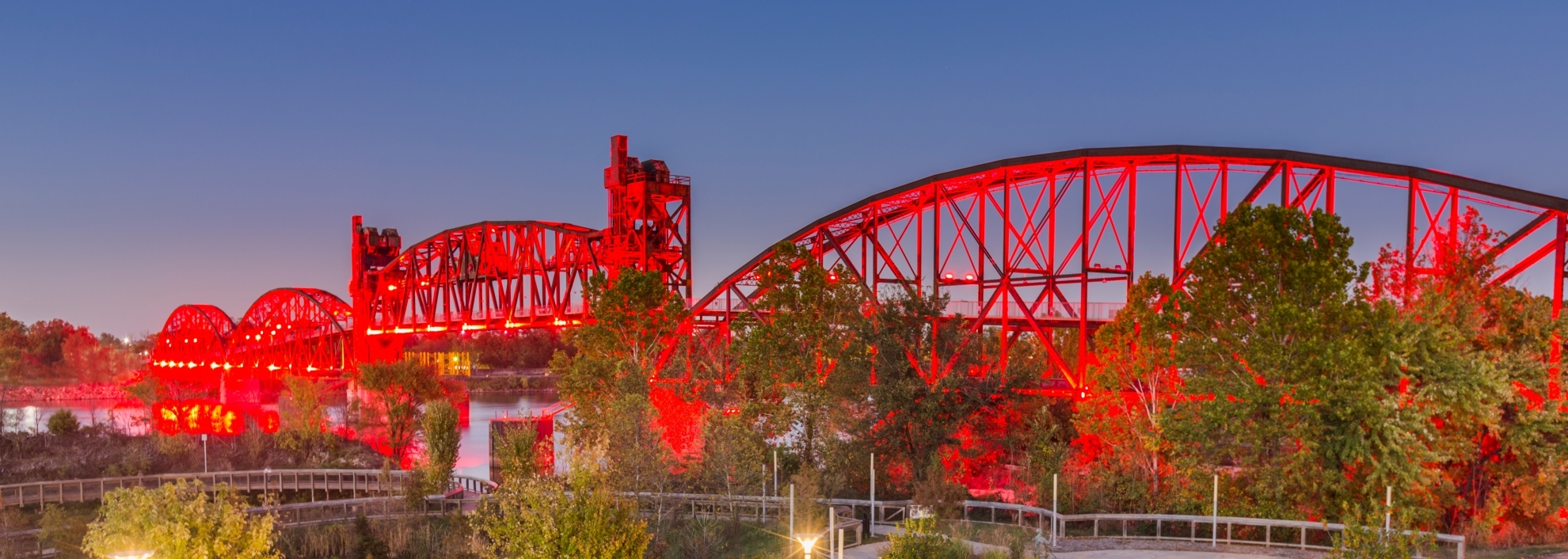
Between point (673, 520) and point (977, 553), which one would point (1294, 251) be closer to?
point (977, 553)

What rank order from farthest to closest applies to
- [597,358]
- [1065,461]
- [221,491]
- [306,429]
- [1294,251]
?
[306,429] < [597,358] < [1065,461] < [1294,251] < [221,491]

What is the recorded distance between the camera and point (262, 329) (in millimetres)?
108938

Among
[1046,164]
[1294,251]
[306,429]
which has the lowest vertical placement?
[306,429]

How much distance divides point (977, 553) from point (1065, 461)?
434 inches

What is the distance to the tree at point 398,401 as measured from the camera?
5541cm

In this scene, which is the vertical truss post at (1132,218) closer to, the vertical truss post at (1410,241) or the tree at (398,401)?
the vertical truss post at (1410,241)

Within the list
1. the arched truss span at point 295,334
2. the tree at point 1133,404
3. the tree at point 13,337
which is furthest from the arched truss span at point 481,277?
the tree at point 13,337

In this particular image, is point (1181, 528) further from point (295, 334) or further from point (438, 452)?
point (295, 334)

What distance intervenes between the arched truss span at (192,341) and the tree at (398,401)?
53.7 m

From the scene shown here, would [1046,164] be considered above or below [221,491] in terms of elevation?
above

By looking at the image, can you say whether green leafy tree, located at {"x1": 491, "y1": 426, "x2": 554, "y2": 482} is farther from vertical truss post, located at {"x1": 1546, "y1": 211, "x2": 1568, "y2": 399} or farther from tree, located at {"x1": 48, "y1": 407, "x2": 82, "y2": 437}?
tree, located at {"x1": 48, "y1": 407, "x2": 82, "y2": 437}

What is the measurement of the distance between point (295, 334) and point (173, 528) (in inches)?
4124

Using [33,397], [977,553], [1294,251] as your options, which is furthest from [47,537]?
[33,397]

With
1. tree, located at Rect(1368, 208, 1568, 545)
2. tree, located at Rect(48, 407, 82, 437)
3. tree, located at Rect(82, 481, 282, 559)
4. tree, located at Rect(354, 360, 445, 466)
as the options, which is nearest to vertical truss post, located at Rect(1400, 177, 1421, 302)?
tree, located at Rect(1368, 208, 1568, 545)
